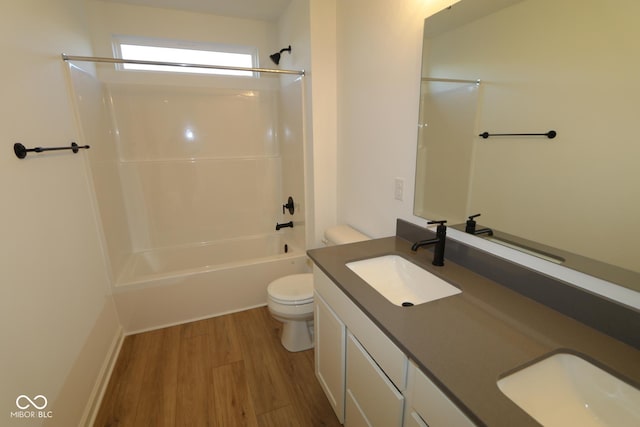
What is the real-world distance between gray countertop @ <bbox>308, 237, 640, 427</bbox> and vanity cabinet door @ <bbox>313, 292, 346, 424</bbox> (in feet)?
0.84

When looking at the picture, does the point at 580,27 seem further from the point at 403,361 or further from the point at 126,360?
the point at 126,360

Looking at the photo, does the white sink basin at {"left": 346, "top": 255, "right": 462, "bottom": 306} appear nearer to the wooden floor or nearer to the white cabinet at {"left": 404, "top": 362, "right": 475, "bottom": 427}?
the white cabinet at {"left": 404, "top": 362, "right": 475, "bottom": 427}

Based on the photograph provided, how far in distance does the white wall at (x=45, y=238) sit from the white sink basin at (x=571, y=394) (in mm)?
1575

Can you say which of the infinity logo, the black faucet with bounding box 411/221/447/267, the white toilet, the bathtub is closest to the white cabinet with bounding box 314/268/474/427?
the white toilet

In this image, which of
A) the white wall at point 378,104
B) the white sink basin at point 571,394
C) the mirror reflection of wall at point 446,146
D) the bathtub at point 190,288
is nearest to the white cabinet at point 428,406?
the white sink basin at point 571,394

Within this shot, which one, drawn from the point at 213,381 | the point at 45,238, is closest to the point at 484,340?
the point at 213,381

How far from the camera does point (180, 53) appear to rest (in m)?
2.76

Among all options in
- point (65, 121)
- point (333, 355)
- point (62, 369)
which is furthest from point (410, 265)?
point (65, 121)

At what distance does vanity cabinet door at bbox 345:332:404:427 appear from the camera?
897 mm

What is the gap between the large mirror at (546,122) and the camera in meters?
Answer: 0.76

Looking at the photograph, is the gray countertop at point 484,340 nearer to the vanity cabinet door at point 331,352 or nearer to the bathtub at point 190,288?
the vanity cabinet door at point 331,352

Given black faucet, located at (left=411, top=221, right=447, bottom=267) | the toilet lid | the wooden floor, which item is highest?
black faucet, located at (left=411, top=221, right=447, bottom=267)

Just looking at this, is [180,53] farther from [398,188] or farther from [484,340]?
[484,340]

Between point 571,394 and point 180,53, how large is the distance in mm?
3486
